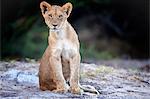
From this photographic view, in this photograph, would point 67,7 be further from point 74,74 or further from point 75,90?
point 75,90

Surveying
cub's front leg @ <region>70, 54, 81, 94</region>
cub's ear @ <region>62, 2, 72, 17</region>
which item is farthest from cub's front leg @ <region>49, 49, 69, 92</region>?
cub's ear @ <region>62, 2, 72, 17</region>

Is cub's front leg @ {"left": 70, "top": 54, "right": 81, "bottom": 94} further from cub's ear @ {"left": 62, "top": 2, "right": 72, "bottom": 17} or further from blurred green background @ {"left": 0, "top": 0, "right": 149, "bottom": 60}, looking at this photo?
blurred green background @ {"left": 0, "top": 0, "right": 149, "bottom": 60}

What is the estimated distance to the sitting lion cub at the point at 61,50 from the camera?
709cm

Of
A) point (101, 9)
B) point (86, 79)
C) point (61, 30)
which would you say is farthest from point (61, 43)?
point (101, 9)

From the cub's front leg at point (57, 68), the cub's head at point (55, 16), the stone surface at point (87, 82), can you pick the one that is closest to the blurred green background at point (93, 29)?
the stone surface at point (87, 82)

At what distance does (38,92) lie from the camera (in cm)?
723

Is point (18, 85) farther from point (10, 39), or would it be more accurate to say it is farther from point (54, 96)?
point (10, 39)

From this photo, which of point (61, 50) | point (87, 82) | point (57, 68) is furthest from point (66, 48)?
point (87, 82)

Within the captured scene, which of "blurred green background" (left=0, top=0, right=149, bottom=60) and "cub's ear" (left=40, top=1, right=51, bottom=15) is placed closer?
"cub's ear" (left=40, top=1, right=51, bottom=15)

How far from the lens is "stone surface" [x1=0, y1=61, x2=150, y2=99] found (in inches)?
280

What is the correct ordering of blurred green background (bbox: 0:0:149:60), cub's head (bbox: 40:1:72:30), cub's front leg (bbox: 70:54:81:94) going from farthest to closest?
blurred green background (bbox: 0:0:149:60), cub's front leg (bbox: 70:54:81:94), cub's head (bbox: 40:1:72:30)

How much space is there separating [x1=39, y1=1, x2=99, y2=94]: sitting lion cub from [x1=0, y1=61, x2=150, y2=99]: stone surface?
0.16 m

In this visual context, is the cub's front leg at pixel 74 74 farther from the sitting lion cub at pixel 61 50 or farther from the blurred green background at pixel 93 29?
the blurred green background at pixel 93 29

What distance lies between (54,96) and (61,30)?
2.65 ft
